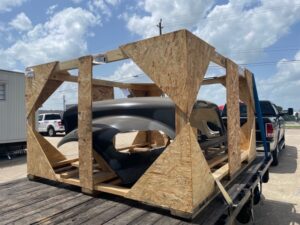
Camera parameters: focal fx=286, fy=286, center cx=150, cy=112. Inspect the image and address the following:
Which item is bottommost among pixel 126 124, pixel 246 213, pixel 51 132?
pixel 246 213

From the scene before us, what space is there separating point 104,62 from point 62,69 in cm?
70

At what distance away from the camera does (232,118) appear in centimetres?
373

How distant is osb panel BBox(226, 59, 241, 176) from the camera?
144 inches

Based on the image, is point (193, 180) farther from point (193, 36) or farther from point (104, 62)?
point (104, 62)

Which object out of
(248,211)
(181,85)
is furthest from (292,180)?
(181,85)

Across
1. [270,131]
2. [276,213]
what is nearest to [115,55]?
[276,213]

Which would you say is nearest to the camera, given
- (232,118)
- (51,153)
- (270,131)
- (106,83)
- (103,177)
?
(103,177)

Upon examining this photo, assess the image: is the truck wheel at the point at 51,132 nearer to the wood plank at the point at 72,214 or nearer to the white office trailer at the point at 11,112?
the white office trailer at the point at 11,112

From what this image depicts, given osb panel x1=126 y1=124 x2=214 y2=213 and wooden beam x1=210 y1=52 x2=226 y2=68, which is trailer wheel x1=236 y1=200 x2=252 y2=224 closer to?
osb panel x1=126 y1=124 x2=214 y2=213

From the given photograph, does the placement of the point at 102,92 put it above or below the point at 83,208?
above

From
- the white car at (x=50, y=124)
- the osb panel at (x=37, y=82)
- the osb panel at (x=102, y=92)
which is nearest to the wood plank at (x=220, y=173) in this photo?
the osb panel at (x=37, y=82)

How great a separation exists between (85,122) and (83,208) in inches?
37.1

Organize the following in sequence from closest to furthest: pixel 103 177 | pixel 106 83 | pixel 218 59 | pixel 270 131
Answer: pixel 218 59 → pixel 103 177 → pixel 106 83 → pixel 270 131

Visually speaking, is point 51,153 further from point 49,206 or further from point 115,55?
point 115,55
